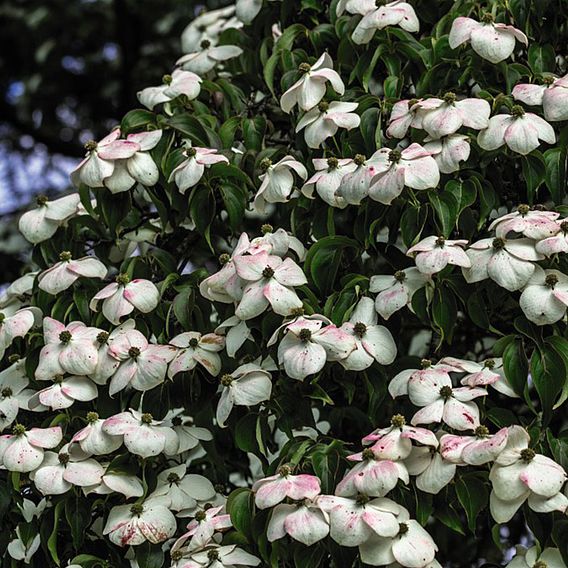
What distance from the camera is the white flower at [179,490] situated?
4.65 feet

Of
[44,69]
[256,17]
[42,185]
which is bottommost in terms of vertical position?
[42,185]

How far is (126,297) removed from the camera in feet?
4.87

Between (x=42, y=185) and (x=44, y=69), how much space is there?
1.16 feet

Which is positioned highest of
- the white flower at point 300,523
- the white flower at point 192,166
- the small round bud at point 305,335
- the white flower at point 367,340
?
the white flower at point 192,166

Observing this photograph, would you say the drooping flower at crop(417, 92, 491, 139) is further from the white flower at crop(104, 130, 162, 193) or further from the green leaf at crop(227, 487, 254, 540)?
the green leaf at crop(227, 487, 254, 540)

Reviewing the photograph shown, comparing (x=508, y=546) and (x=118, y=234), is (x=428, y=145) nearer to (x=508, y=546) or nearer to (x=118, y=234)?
(x=118, y=234)

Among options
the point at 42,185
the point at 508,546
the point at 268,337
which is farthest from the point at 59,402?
the point at 42,185

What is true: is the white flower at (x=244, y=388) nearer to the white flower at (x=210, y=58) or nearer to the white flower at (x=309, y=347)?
the white flower at (x=309, y=347)

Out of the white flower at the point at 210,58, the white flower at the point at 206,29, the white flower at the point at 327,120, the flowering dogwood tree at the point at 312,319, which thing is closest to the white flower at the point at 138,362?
the flowering dogwood tree at the point at 312,319

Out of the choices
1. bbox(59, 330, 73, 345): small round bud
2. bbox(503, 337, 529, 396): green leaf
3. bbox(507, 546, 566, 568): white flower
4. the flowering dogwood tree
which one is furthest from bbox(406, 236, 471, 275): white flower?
bbox(59, 330, 73, 345): small round bud

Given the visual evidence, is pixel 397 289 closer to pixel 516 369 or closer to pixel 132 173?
pixel 516 369

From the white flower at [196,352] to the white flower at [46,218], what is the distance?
30cm

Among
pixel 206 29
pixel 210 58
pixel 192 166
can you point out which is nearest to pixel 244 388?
pixel 192 166

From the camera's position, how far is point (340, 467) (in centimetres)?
133
